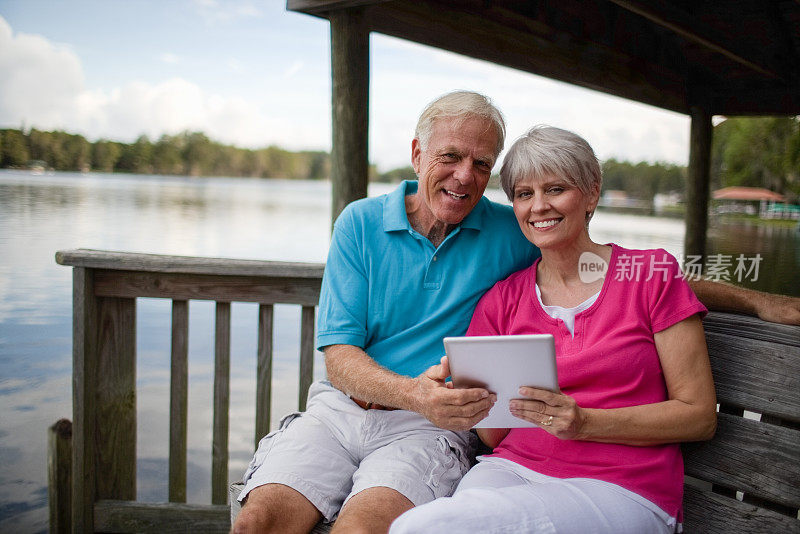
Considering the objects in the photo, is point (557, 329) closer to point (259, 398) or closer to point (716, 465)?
point (716, 465)

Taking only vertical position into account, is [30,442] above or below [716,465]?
below

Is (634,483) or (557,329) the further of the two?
(557,329)

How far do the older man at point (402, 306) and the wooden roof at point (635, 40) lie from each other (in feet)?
3.62

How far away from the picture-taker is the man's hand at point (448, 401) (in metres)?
1.41

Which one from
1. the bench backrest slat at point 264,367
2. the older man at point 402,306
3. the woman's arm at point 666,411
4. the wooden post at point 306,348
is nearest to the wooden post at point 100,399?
the bench backrest slat at point 264,367

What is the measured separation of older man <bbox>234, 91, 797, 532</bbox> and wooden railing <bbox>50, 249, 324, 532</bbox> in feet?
1.68

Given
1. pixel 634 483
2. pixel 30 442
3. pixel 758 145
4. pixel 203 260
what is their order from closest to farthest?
1. pixel 634 483
2. pixel 203 260
3. pixel 30 442
4. pixel 758 145

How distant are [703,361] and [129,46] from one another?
16.6 metres

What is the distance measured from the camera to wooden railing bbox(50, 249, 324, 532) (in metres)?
2.32

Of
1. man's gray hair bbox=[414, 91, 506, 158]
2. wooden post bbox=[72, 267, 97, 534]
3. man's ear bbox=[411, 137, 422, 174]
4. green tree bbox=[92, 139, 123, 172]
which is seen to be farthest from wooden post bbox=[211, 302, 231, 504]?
green tree bbox=[92, 139, 123, 172]

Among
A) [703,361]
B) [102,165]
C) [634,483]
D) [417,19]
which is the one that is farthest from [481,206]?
[102,165]

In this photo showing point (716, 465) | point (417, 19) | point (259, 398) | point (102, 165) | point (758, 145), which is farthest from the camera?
Result: point (758, 145)

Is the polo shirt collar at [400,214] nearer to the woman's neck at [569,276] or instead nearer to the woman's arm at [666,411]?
the woman's neck at [569,276]

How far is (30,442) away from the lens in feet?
16.8
